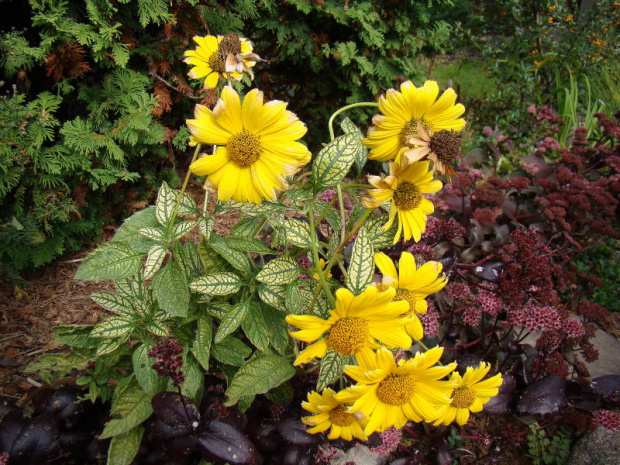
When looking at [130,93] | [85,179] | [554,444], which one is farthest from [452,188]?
[85,179]

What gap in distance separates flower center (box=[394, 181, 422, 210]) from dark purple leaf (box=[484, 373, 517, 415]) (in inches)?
40.2

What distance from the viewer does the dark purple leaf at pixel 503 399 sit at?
5.59 ft

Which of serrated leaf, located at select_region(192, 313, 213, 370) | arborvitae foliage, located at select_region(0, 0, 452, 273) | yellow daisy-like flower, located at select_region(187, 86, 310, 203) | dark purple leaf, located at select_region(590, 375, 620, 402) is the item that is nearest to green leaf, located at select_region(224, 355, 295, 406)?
serrated leaf, located at select_region(192, 313, 213, 370)

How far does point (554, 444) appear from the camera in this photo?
1.89 meters

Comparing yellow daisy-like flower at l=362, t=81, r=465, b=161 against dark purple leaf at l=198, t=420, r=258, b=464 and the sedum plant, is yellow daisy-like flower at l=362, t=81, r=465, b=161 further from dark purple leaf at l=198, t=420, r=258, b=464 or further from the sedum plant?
dark purple leaf at l=198, t=420, r=258, b=464

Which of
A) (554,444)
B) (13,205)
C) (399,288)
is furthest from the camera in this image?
(13,205)

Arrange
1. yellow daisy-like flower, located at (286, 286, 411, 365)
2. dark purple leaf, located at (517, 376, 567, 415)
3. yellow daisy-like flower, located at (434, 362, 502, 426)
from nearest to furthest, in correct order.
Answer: yellow daisy-like flower, located at (286, 286, 411, 365)
yellow daisy-like flower, located at (434, 362, 502, 426)
dark purple leaf, located at (517, 376, 567, 415)

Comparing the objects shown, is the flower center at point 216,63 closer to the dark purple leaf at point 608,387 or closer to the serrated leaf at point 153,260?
the serrated leaf at point 153,260

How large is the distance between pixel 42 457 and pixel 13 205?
1486mm

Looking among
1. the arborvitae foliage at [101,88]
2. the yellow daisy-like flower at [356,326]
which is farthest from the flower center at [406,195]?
the arborvitae foliage at [101,88]

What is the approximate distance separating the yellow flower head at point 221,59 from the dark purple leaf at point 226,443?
1.02 metres

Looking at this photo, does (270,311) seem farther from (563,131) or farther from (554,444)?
(563,131)

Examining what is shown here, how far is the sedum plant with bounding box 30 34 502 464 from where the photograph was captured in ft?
3.43

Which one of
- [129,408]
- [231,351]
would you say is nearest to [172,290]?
[231,351]
